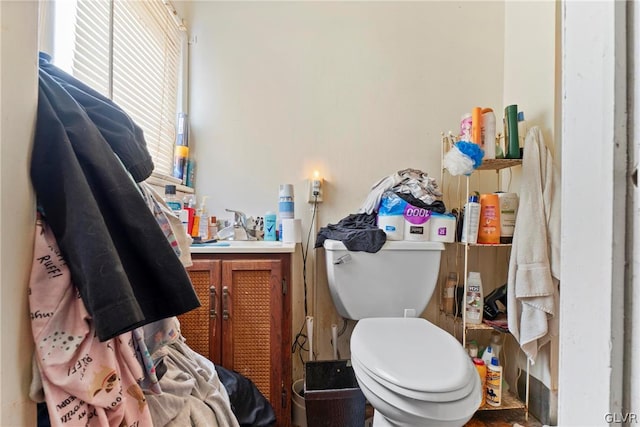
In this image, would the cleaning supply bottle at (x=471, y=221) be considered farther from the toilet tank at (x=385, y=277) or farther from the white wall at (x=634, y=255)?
the white wall at (x=634, y=255)

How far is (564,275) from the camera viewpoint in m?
0.34

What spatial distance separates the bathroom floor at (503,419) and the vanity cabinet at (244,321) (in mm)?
830

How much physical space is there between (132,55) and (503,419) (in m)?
2.14

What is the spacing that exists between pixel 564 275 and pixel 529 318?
969 mm

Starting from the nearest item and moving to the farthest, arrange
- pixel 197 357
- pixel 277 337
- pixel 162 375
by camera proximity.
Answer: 1. pixel 162 375
2. pixel 197 357
3. pixel 277 337

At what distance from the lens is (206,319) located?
0.99m

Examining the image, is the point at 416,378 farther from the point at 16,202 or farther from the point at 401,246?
the point at 16,202

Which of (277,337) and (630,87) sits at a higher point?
(630,87)

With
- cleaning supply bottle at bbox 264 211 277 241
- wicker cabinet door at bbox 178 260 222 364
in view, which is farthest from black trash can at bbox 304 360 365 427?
cleaning supply bottle at bbox 264 211 277 241

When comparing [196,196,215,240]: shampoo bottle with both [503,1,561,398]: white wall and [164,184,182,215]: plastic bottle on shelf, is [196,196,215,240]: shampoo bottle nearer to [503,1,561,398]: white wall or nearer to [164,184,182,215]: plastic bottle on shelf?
[164,184,182,215]: plastic bottle on shelf

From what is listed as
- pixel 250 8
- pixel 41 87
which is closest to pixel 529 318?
pixel 41 87

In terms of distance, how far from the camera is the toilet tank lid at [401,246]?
1.12 meters

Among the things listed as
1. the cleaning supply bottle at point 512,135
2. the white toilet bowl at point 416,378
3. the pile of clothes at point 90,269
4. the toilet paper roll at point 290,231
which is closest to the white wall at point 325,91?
the toilet paper roll at point 290,231

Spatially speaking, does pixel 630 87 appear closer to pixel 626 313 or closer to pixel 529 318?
pixel 626 313
